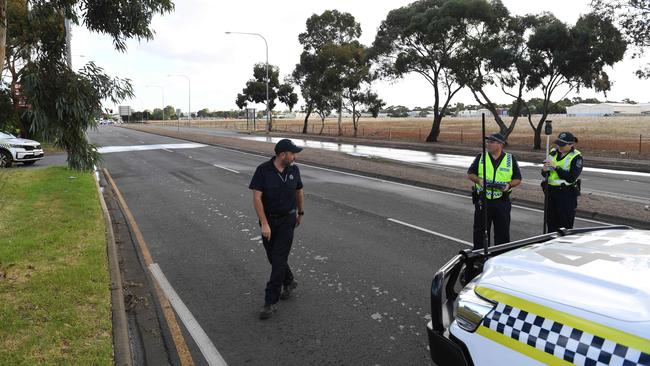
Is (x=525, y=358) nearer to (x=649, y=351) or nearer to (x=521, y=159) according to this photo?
(x=649, y=351)

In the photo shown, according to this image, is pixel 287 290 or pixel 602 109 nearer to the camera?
pixel 287 290

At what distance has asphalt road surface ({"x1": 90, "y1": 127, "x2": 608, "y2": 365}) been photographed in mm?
4504

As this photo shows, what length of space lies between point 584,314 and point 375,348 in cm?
248

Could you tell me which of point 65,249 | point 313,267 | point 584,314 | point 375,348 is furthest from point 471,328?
point 65,249

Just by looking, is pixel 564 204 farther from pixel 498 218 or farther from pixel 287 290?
pixel 287 290

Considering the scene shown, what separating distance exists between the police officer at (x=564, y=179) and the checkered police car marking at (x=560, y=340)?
4.11 m

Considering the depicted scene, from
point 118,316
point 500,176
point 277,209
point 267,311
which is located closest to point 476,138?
point 500,176

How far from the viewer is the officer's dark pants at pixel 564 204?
6289 mm

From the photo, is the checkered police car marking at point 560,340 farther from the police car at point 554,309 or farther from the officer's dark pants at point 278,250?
the officer's dark pants at point 278,250

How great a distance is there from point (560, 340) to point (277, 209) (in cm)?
329

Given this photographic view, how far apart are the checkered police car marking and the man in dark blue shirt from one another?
9.37ft

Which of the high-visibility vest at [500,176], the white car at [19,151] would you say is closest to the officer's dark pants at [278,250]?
the high-visibility vest at [500,176]

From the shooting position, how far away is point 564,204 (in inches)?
248

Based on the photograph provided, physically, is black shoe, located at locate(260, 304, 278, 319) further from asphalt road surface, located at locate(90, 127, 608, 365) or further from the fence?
the fence
